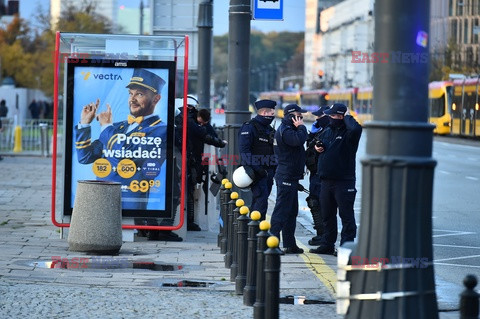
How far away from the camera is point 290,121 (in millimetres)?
13617

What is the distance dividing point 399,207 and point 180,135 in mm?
9750

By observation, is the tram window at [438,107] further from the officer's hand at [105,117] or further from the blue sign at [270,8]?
the officer's hand at [105,117]

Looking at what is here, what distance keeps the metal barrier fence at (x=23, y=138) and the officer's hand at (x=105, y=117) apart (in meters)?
24.5

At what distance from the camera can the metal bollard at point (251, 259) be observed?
359 inches

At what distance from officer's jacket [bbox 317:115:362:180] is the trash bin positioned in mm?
2510

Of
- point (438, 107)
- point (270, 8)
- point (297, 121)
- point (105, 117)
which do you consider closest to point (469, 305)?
point (297, 121)

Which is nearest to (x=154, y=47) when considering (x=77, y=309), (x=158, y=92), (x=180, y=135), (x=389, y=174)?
(x=158, y=92)

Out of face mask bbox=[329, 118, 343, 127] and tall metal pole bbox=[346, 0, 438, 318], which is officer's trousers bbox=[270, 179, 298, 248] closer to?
face mask bbox=[329, 118, 343, 127]

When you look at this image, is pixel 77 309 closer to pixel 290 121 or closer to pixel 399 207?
pixel 399 207

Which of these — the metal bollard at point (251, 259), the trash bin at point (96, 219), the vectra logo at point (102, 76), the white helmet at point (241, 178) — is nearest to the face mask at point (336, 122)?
the white helmet at point (241, 178)

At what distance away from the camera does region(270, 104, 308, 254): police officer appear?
13.6 metres

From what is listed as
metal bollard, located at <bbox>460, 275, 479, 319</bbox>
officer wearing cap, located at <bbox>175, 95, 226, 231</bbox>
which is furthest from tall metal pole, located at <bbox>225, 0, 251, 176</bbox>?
metal bollard, located at <bbox>460, 275, 479, 319</bbox>


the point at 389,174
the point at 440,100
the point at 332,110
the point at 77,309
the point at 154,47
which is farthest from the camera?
the point at 440,100

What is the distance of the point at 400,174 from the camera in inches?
239
